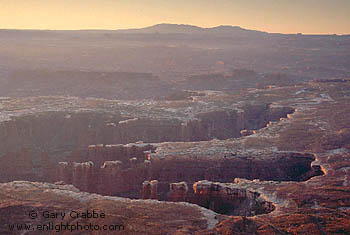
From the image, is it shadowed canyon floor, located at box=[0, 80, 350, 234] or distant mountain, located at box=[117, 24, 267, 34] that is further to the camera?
distant mountain, located at box=[117, 24, 267, 34]

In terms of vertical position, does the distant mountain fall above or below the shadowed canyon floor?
above

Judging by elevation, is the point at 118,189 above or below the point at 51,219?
below

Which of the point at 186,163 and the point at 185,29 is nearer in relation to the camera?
the point at 186,163

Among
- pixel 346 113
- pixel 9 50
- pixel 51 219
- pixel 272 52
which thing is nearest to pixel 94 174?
pixel 51 219

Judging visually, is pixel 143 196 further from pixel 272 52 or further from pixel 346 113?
pixel 272 52

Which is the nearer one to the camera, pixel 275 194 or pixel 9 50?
pixel 275 194

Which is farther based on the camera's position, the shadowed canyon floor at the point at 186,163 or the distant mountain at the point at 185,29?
the distant mountain at the point at 185,29

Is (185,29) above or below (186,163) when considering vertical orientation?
above

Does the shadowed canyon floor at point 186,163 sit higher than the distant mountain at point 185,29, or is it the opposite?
the distant mountain at point 185,29
